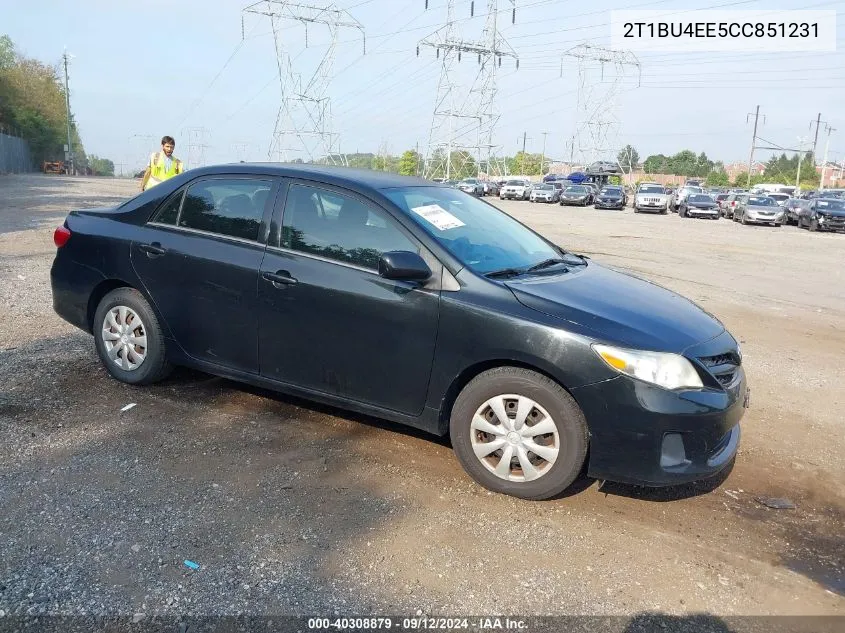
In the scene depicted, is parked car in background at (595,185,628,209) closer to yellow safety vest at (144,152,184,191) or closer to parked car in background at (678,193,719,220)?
parked car in background at (678,193,719,220)

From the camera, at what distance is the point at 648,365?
3428 mm

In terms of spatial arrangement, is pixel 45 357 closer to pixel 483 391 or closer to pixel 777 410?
pixel 483 391

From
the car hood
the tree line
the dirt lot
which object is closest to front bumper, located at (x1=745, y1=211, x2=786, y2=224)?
the dirt lot

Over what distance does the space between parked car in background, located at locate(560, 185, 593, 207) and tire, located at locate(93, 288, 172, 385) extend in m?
42.5

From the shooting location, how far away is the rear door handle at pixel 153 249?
188 inches

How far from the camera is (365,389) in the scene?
4059 mm

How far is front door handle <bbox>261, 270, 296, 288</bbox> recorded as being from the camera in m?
4.21

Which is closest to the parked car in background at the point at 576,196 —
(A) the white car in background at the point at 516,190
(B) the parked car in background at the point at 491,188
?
(A) the white car in background at the point at 516,190

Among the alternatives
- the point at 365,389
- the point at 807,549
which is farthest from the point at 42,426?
the point at 807,549

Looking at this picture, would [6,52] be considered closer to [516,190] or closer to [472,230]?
[516,190]

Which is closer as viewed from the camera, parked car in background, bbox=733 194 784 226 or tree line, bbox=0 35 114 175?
parked car in background, bbox=733 194 784 226

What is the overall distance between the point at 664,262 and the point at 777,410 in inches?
369

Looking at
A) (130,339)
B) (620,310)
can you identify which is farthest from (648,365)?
(130,339)

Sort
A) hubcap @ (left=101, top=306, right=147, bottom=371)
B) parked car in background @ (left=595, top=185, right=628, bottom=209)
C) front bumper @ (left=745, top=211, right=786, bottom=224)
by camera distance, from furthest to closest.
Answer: parked car in background @ (left=595, top=185, right=628, bottom=209)
front bumper @ (left=745, top=211, right=786, bottom=224)
hubcap @ (left=101, top=306, right=147, bottom=371)
